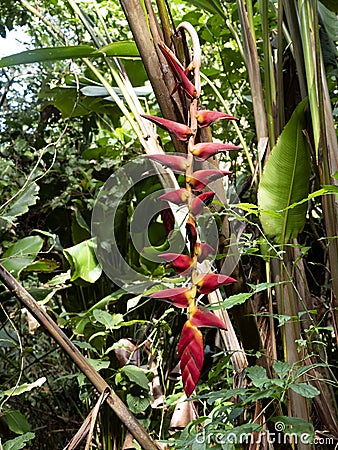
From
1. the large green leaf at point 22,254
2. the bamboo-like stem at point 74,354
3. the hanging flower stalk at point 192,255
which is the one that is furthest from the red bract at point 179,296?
the large green leaf at point 22,254

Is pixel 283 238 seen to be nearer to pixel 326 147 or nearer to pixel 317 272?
pixel 326 147

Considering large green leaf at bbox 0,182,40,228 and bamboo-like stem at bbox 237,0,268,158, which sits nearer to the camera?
bamboo-like stem at bbox 237,0,268,158

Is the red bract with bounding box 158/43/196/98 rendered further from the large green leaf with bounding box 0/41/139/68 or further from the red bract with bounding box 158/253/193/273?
the large green leaf with bounding box 0/41/139/68

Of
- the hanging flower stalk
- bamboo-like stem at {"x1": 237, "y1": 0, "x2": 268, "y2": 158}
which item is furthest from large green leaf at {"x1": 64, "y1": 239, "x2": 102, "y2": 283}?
the hanging flower stalk

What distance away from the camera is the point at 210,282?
1.42 feet

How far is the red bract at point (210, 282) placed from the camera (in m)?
0.43

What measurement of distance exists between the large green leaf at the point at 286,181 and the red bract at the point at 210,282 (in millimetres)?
271

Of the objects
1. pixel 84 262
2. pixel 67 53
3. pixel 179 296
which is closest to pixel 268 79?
pixel 67 53

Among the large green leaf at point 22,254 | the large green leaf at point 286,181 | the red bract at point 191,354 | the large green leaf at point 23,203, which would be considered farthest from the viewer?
the large green leaf at point 23,203

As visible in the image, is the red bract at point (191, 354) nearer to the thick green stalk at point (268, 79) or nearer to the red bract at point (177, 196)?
the red bract at point (177, 196)
